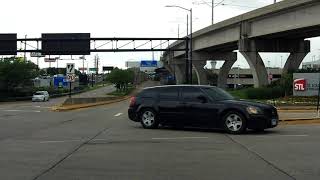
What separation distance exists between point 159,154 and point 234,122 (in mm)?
5617

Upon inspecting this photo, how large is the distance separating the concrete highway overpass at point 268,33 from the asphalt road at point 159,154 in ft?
93.3

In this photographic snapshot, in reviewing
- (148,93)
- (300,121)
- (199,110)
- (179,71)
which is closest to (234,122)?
(199,110)

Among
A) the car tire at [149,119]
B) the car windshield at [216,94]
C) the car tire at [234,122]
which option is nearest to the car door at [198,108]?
the car windshield at [216,94]

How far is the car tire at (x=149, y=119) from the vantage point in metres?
20.3

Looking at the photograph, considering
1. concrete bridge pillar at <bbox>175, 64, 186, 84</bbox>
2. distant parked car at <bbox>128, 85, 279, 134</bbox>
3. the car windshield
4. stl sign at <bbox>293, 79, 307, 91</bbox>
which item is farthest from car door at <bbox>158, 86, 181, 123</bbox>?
concrete bridge pillar at <bbox>175, 64, 186, 84</bbox>

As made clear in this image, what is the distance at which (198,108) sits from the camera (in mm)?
18906

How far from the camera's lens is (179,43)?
89500 mm

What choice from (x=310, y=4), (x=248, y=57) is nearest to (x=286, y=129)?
(x=310, y=4)

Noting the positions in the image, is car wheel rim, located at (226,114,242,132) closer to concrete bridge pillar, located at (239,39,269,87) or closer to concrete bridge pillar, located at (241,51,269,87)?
concrete bridge pillar, located at (239,39,269,87)

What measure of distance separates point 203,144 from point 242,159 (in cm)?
306

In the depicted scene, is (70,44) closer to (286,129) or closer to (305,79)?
(305,79)

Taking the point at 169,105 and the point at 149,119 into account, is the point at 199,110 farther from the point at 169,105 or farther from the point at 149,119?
the point at 149,119

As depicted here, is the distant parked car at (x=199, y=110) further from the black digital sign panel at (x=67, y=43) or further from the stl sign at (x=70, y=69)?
the black digital sign panel at (x=67, y=43)

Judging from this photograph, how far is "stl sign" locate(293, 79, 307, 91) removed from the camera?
128 feet
